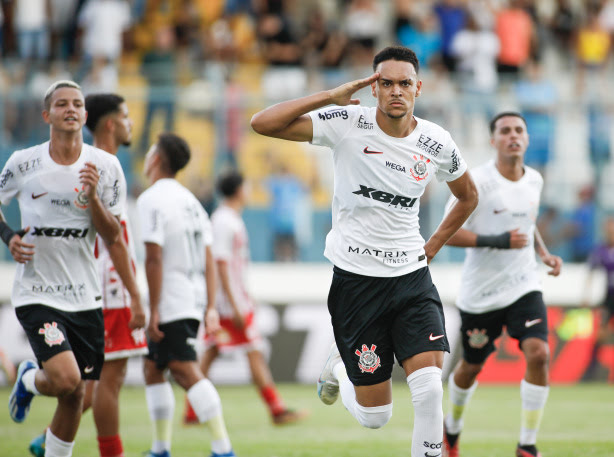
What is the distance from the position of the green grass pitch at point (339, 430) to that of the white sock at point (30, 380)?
160 centimetres

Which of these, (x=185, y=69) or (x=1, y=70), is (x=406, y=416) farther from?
(x=1, y=70)

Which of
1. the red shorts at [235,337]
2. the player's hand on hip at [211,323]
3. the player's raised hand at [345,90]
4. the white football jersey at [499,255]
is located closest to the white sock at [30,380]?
the player's hand on hip at [211,323]

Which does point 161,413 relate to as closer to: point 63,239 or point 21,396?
point 21,396

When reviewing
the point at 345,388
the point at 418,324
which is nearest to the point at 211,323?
the point at 345,388

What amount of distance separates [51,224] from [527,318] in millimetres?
4139

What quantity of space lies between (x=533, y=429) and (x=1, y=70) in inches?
459

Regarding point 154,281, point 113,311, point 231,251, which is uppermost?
point 231,251

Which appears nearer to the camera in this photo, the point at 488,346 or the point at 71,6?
the point at 488,346

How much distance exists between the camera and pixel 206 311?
8820 mm

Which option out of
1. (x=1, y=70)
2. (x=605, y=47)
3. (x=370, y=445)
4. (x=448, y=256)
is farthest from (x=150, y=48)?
(x=370, y=445)

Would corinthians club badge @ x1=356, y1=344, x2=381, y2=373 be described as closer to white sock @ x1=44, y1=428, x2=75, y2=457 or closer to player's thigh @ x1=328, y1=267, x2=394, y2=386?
player's thigh @ x1=328, y1=267, x2=394, y2=386

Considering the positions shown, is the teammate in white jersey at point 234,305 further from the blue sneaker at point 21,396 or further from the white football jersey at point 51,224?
the white football jersey at point 51,224

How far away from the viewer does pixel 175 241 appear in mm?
8188

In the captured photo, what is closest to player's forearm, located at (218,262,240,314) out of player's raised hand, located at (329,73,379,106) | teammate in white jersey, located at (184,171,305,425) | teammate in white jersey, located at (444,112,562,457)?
teammate in white jersey, located at (184,171,305,425)
